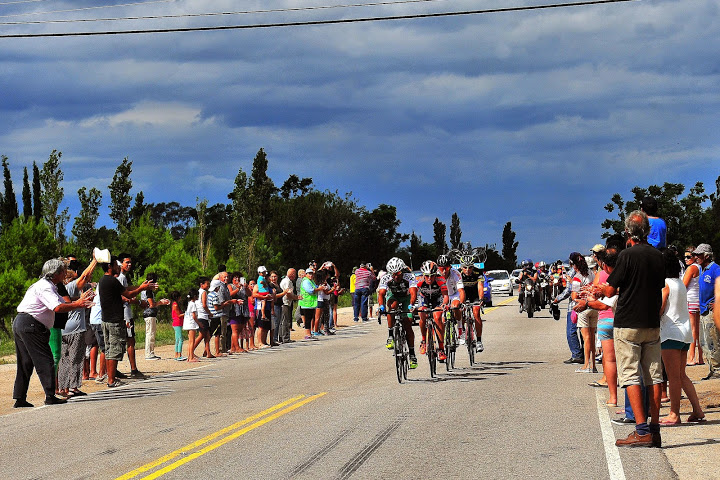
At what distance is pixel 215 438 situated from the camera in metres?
10.1

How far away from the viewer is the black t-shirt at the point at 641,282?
9266 mm

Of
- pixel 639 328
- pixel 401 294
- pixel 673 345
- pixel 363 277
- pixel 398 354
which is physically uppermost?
pixel 363 277

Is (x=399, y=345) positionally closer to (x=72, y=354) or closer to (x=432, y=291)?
(x=432, y=291)

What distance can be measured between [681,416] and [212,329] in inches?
511

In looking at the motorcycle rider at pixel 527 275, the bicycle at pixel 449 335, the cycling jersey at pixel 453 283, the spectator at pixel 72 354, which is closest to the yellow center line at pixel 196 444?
the spectator at pixel 72 354

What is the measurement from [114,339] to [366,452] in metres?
7.96

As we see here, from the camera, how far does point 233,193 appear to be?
59.9 meters

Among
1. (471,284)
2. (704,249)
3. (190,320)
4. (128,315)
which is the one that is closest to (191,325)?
(190,320)

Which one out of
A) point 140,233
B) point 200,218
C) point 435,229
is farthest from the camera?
point 435,229

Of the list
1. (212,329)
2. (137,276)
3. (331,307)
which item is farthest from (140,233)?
(212,329)

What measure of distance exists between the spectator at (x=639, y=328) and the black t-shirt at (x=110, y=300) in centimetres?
929

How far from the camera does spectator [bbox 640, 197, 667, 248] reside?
12.0 metres

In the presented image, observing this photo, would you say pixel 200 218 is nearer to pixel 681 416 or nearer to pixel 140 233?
pixel 140 233

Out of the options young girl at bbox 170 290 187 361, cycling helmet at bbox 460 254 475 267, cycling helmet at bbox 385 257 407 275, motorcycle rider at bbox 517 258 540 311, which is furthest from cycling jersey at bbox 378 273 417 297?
motorcycle rider at bbox 517 258 540 311
